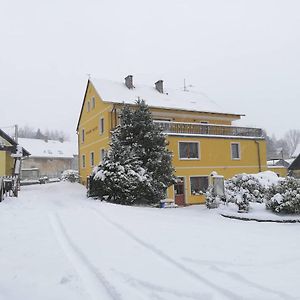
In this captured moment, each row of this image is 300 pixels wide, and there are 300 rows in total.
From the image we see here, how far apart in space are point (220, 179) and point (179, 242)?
9.76m

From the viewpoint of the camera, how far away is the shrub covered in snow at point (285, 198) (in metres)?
13.7

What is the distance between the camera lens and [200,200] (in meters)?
25.2

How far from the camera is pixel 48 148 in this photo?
209 ft

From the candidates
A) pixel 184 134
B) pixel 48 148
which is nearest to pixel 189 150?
pixel 184 134

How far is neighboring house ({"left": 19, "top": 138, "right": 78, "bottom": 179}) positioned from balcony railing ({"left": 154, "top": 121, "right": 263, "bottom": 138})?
122 ft

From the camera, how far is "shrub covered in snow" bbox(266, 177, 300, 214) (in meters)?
13.7

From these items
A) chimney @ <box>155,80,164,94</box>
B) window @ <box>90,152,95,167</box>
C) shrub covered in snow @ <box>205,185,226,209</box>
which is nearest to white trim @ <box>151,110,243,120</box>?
chimney @ <box>155,80,164,94</box>

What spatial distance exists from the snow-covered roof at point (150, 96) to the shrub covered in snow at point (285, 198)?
16.0 metres

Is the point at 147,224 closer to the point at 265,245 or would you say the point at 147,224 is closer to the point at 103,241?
the point at 103,241

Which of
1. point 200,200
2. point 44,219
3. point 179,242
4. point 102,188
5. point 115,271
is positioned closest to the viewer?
point 115,271

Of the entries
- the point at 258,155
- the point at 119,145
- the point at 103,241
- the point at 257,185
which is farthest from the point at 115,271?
the point at 258,155

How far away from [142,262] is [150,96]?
26.0 metres

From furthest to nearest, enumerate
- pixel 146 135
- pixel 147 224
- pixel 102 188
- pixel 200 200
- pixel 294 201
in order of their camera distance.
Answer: pixel 200 200
pixel 146 135
pixel 102 188
pixel 294 201
pixel 147 224

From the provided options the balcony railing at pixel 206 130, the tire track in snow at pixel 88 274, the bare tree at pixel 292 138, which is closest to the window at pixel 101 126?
the balcony railing at pixel 206 130
